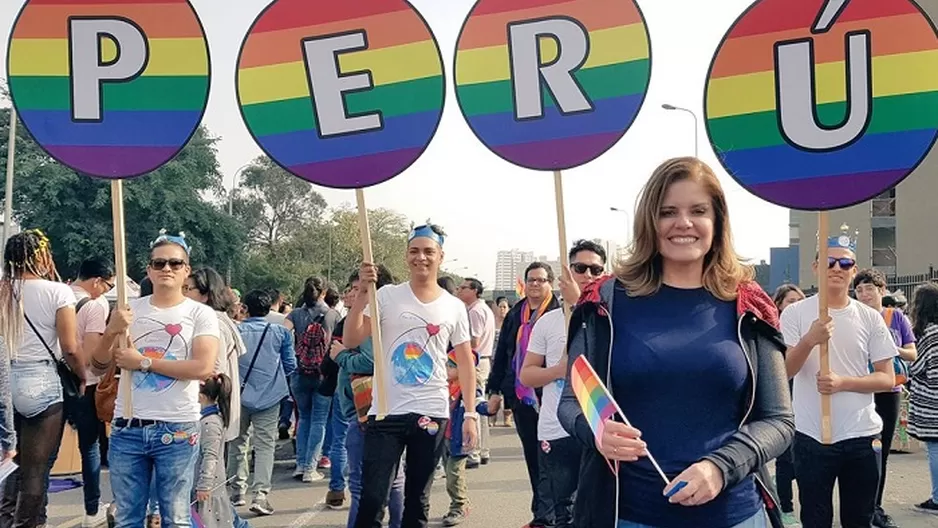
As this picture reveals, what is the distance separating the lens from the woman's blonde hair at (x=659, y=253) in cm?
280

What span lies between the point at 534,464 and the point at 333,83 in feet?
10.5

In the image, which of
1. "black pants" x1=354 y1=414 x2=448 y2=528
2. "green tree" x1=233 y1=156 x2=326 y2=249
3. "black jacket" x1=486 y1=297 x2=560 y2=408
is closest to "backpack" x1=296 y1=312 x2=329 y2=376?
"black jacket" x1=486 y1=297 x2=560 y2=408

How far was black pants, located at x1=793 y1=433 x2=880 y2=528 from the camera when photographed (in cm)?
445

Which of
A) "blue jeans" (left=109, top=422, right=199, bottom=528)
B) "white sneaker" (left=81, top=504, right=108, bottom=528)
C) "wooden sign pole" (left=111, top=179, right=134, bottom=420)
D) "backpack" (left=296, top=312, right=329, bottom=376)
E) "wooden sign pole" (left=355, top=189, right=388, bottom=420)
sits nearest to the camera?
"wooden sign pole" (left=111, top=179, right=134, bottom=420)

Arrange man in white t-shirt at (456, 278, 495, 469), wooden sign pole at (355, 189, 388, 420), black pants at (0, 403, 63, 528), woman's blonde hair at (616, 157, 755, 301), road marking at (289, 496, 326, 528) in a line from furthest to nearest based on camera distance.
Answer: man in white t-shirt at (456, 278, 495, 469)
road marking at (289, 496, 326, 528)
black pants at (0, 403, 63, 528)
wooden sign pole at (355, 189, 388, 420)
woman's blonde hair at (616, 157, 755, 301)

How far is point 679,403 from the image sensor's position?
104 inches

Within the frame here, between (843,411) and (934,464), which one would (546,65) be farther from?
(934,464)

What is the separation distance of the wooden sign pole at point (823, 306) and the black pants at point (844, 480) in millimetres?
115

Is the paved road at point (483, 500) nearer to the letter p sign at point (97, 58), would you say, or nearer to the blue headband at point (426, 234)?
the blue headband at point (426, 234)

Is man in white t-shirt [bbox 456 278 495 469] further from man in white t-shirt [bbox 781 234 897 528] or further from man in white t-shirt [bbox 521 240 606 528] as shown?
man in white t-shirt [bbox 781 234 897 528]

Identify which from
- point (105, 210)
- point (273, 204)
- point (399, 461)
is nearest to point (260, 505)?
point (399, 461)

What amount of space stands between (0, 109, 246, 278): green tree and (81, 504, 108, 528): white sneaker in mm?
30346

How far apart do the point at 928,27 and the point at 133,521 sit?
4.51m

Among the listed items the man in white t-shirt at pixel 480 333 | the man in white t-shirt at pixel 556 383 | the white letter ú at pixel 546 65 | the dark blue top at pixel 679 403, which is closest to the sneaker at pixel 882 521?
the man in white t-shirt at pixel 556 383
